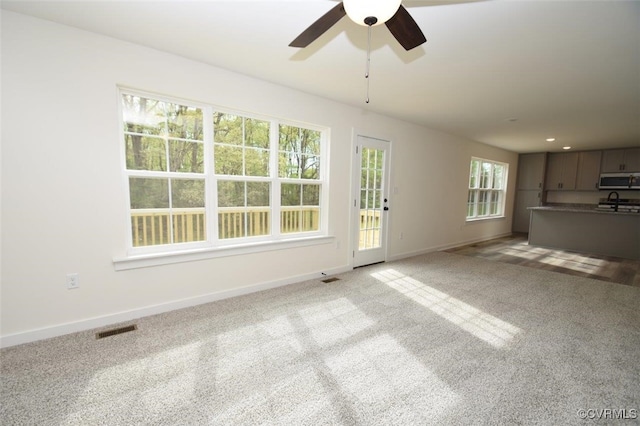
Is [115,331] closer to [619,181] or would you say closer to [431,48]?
[431,48]

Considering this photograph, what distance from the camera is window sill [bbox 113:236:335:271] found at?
8.03 ft

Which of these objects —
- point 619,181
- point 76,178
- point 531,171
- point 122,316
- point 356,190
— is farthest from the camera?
point 531,171

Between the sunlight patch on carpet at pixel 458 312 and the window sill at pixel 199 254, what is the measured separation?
1.32m

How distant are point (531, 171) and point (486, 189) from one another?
2.04 metres

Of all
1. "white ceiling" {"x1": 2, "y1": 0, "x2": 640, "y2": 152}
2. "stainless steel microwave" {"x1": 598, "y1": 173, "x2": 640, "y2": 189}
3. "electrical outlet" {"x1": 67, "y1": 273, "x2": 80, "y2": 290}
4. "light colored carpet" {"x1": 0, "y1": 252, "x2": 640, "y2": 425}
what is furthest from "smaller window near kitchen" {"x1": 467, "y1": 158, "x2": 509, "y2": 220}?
"electrical outlet" {"x1": 67, "y1": 273, "x2": 80, "y2": 290}

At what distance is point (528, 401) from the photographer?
161 cm

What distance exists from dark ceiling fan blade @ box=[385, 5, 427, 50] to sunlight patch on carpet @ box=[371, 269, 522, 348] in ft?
7.73

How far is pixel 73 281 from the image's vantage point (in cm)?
225

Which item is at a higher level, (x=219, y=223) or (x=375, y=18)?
(x=375, y=18)

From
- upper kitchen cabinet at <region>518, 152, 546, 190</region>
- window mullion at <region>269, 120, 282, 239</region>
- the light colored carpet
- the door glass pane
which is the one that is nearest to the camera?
the light colored carpet

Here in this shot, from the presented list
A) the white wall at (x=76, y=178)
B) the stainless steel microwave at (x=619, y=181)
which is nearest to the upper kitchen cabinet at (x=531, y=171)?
the stainless steel microwave at (x=619, y=181)

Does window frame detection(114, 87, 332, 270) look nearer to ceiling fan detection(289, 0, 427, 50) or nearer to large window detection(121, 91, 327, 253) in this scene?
large window detection(121, 91, 327, 253)

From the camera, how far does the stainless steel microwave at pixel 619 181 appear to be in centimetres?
626

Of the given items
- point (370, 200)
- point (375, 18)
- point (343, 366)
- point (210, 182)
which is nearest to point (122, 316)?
point (210, 182)
